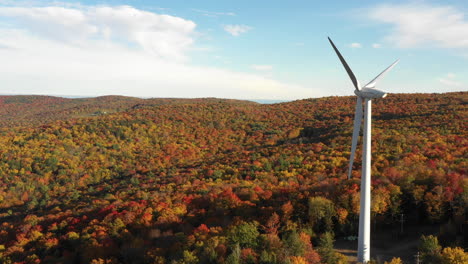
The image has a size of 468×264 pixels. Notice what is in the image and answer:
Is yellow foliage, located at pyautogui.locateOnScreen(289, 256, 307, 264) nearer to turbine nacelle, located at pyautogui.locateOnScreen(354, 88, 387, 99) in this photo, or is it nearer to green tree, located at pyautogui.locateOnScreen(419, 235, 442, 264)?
green tree, located at pyautogui.locateOnScreen(419, 235, 442, 264)

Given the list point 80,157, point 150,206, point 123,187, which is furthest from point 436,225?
point 80,157

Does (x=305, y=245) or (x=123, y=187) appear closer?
(x=305, y=245)

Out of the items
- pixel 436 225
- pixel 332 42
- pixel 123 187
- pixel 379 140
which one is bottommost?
pixel 123 187

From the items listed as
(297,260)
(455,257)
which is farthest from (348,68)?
(455,257)

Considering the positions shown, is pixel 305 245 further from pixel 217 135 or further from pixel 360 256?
pixel 217 135

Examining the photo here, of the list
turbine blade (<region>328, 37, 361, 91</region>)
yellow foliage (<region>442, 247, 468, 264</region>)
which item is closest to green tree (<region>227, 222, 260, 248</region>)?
yellow foliage (<region>442, 247, 468, 264</region>)

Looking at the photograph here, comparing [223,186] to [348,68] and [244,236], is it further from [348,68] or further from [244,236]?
[348,68]
